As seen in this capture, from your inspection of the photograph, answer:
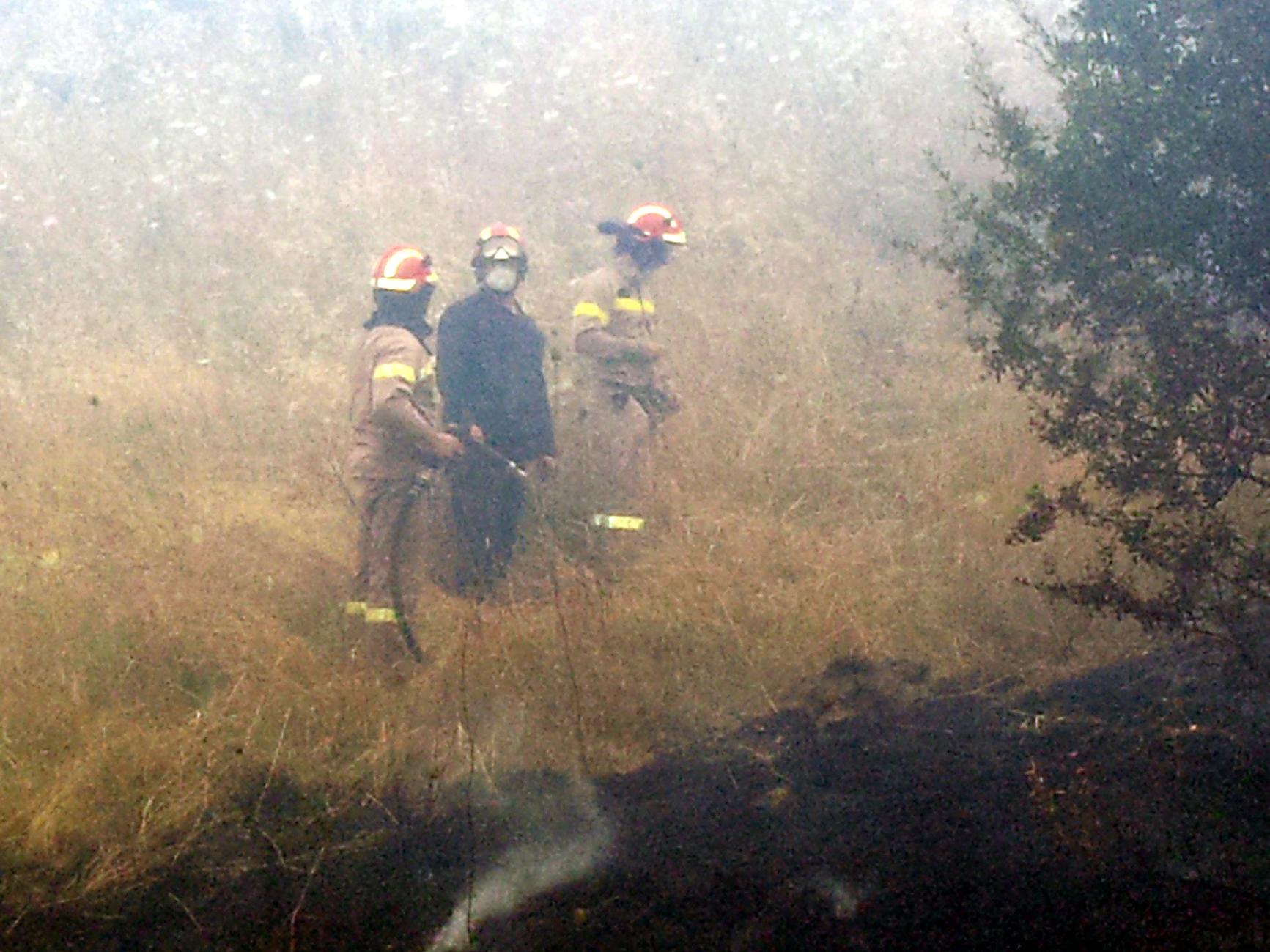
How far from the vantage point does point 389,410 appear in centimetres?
641

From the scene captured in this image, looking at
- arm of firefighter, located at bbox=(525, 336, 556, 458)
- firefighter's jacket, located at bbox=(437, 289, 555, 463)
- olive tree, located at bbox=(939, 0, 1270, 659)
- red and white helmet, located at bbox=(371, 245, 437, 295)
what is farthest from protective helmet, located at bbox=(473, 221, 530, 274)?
olive tree, located at bbox=(939, 0, 1270, 659)

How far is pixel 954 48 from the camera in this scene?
14.7 m

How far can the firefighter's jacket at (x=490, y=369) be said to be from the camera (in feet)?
22.9

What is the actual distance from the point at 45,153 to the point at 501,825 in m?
14.3

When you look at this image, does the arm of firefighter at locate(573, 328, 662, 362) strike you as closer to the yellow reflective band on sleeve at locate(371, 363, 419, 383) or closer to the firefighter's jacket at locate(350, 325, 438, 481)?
the firefighter's jacket at locate(350, 325, 438, 481)

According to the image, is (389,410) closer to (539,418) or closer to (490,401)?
(490,401)

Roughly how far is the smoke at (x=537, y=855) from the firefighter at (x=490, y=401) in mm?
2385

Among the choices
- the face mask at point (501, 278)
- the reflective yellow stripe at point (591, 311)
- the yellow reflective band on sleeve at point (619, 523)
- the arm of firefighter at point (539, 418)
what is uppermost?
the face mask at point (501, 278)

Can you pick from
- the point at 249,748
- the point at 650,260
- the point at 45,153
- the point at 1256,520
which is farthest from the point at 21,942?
the point at 45,153

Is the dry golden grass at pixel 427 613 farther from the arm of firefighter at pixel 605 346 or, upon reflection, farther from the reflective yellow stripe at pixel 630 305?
the reflective yellow stripe at pixel 630 305

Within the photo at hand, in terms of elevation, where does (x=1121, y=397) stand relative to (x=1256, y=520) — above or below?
above

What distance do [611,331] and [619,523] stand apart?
1.85 metres

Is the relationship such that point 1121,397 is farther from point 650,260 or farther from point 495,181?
point 495,181

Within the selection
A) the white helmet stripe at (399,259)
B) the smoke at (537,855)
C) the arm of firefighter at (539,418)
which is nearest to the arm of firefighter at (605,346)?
the arm of firefighter at (539,418)
